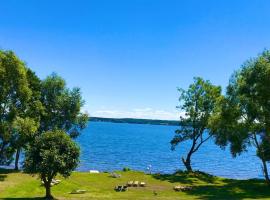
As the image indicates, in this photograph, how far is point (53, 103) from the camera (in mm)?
70000

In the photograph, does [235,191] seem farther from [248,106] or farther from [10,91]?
[10,91]

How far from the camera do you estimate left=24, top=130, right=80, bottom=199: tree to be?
131ft

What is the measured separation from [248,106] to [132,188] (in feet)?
61.6

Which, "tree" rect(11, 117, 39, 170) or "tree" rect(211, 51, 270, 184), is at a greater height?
→ "tree" rect(211, 51, 270, 184)

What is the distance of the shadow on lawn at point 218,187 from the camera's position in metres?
48.0

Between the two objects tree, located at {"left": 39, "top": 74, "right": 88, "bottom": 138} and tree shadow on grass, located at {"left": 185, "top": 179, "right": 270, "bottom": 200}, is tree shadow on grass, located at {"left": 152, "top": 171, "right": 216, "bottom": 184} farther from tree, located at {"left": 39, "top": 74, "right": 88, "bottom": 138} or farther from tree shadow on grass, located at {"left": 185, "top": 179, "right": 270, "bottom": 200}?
tree, located at {"left": 39, "top": 74, "right": 88, "bottom": 138}

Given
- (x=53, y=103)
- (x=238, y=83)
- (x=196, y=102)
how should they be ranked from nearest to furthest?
(x=238, y=83) < (x=53, y=103) < (x=196, y=102)

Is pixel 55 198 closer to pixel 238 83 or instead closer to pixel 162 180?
pixel 162 180

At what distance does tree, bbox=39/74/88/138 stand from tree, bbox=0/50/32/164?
8476mm

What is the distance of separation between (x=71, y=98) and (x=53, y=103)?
3.21m

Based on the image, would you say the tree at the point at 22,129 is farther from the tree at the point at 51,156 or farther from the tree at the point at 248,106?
the tree at the point at 248,106

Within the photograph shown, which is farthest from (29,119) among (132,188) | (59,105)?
(132,188)

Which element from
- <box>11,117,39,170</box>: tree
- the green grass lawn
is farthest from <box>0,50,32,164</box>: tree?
the green grass lawn

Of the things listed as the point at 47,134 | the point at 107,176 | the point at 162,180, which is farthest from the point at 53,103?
the point at 47,134
